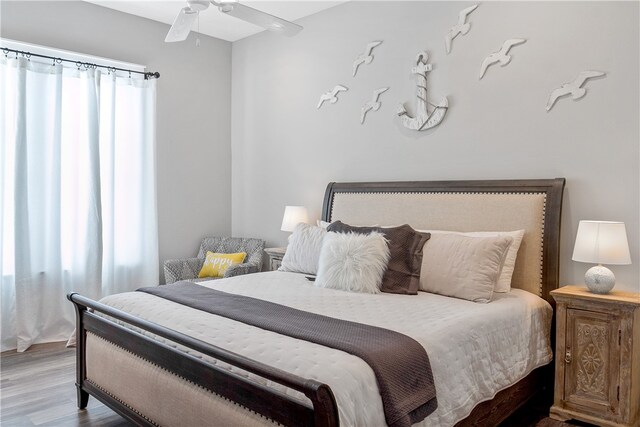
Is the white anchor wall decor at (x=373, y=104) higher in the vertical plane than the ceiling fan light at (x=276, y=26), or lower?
lower

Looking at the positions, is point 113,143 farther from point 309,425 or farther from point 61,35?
point 309,425

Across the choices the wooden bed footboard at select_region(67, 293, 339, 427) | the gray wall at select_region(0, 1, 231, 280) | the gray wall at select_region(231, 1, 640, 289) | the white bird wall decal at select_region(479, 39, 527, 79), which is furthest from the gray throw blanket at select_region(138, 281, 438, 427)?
the gray wall at select_region(0, 1, 231, 280)

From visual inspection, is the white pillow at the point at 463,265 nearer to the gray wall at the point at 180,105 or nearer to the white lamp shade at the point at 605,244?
the white lamp shade at the point at 605,244

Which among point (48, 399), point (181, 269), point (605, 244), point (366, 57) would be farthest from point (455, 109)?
point (48, 399)

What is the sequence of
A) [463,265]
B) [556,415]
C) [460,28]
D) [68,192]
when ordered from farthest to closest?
[68,192] < [460,28] < [463,265] < [556,415]

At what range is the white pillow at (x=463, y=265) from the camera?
273cm

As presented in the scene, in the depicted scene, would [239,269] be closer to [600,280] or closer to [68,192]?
[68,192]

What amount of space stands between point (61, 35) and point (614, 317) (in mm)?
4494

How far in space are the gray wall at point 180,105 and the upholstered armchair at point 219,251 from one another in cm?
24

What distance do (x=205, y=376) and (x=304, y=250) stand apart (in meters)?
1.72

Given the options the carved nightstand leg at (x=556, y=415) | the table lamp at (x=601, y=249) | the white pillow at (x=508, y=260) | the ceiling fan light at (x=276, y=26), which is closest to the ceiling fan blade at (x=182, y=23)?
the ceiling fan light at (x=276, y=26)

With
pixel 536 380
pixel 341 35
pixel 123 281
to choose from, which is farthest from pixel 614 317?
pixel 123 281

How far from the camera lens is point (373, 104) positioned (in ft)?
13.0

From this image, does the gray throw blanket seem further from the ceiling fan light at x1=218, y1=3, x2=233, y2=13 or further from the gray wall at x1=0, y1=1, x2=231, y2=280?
the gray wall at x1=0, y1=1, x2=231, y2=280
